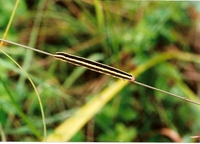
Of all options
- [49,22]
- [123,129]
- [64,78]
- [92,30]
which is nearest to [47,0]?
[49,22]

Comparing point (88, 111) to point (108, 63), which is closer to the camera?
point (88, 111)

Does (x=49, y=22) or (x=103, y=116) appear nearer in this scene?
(x=103, y=116)

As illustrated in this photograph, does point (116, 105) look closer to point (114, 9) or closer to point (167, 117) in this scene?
point (167, 117)

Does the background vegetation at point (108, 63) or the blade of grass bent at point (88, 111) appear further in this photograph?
the background vegetation at point (108, 63)

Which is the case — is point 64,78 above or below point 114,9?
below

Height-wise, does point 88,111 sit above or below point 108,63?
below
